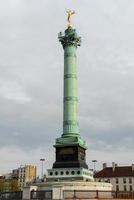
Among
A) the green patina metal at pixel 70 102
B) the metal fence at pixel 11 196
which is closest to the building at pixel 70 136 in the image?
the green patina metal at pixel 70 102

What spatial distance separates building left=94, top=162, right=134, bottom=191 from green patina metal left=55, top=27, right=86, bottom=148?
5569 centimetres

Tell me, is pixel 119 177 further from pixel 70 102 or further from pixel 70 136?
pixel 70 102

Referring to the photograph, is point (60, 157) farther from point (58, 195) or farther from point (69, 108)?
point (58, 195)

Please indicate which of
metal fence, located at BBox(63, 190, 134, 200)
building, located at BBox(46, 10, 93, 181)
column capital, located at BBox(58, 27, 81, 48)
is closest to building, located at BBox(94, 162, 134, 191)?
building, located at BBox(46, 10, 93, 181)

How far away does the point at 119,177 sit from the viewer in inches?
4281

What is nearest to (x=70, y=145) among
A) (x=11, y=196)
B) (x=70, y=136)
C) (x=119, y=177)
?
(x=70, y=136)

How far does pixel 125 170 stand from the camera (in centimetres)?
11038

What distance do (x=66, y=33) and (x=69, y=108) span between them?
13.3m

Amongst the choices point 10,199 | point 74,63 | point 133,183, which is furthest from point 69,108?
point 133,183

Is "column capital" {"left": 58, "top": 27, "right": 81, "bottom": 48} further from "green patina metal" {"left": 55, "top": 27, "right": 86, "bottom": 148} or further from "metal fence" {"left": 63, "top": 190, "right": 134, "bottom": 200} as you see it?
"metal fence" {"left": 63, "top": 190, "right": 134, "bottom": 200}

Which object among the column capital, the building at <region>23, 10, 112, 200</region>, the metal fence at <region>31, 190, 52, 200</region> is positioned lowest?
the metal fence at <region>31, 190, 52, 200</region>

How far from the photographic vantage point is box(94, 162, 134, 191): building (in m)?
108

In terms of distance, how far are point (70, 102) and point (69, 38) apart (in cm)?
1114

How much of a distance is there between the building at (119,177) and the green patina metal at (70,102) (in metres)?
55.7
